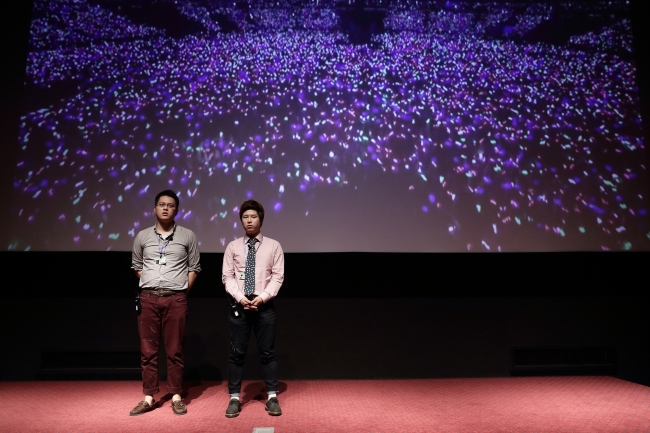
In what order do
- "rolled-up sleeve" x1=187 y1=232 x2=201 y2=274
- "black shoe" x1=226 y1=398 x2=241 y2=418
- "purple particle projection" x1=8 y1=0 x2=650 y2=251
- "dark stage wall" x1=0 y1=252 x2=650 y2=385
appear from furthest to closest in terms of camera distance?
"dark stage wall" x1=0 y1=252 x2=650 y2=385 < "purple particle projection" x1=8 y1=0 x2=650 y2=251 < "rolled-up sleeve" x1=187 y1=232 x2=201 y2=274 < "black shoe" x1=226 y1=398 x2=241 y2=418

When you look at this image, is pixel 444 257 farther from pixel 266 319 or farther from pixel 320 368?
pixel 266 319

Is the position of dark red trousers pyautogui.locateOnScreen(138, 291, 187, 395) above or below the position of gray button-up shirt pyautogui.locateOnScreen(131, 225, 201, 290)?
below

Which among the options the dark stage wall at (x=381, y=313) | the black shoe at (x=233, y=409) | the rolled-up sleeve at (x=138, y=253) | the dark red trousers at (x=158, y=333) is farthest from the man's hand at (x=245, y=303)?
the dark stage wall at (x=381, y=313)

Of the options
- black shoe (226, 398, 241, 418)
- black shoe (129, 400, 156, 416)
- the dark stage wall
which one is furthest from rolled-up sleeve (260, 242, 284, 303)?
black shoe (129, 400, 156, 416)

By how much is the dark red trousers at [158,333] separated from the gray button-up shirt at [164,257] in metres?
0.08

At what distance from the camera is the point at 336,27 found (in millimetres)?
3510

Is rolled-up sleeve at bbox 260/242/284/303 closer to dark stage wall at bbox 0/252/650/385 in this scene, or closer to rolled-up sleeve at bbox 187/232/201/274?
rolled-up sleeve at bbox 187/232/201/274

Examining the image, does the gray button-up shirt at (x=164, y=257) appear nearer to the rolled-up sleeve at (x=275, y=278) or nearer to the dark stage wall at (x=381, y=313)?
the rolled-up sleeve at (x=275, y=278)

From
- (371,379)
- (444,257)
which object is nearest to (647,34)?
(444,257)

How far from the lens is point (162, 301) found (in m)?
2.60

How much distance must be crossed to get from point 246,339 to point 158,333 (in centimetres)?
50

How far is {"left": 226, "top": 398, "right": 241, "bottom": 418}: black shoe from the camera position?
2.49m

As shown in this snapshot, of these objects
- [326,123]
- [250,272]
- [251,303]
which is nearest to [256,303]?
[251,303]

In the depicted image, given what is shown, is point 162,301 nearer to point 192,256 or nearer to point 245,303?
point 192,256
